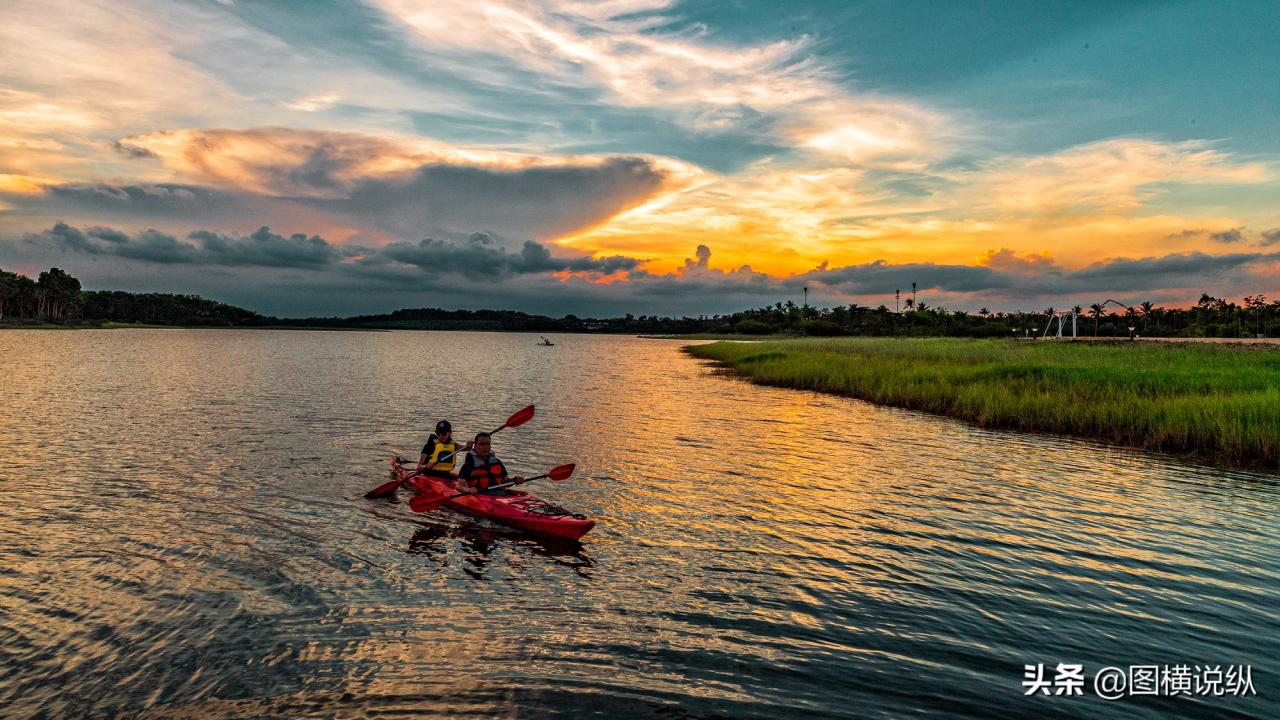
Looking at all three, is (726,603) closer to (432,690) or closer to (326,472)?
Answer: (432,690)

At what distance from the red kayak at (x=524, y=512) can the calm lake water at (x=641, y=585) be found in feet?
1.08

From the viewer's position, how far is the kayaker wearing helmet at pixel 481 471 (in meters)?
13.7

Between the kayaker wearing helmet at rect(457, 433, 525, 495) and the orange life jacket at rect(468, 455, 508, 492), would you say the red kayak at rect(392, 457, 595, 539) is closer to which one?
the kayaker wearing helmet at rect(457, 433, 525, 495)

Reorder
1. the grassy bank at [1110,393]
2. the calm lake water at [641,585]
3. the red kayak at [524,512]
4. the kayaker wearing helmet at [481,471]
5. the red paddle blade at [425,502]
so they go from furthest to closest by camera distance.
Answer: the grassy bank at [1110,393] → the kayaker wearing helmet at [481,471] → the red paddle blade at [425,502] → the red kayak at [524,512] → the calm lake water at [641,585]

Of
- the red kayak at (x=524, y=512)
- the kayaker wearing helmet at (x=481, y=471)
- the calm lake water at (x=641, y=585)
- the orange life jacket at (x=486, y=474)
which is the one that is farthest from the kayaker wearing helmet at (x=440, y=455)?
the orange life jacket at (x=486, y=474)

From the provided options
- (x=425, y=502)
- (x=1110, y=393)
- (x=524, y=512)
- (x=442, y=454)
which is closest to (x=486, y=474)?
(x=425, y=502)

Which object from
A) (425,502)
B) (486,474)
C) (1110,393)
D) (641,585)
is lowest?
(641,585)

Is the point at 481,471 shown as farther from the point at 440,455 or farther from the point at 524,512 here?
the point at 440,455

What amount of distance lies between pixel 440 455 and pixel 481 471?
97.4 inches

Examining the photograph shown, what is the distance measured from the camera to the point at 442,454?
15.8 m

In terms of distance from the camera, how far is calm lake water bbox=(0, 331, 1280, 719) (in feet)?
22.9

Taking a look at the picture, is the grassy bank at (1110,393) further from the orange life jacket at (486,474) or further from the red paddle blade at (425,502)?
the red paddle blade at (425,502)

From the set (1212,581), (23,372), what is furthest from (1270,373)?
(23,372)

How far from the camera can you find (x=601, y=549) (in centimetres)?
1177
